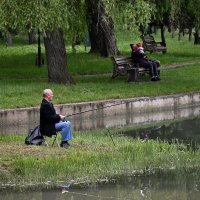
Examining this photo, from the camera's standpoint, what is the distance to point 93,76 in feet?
101

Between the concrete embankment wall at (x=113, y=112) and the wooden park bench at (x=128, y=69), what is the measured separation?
271 cm

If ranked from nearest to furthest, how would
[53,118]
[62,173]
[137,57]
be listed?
1. [62,173]
2. [53,118]
3. [137,57]

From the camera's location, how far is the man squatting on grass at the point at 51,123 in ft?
53.5

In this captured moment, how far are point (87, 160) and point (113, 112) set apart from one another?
9.21 meters

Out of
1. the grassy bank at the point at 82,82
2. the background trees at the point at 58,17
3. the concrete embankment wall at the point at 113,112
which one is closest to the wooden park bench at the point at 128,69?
the grassy bank at the point at 82,82

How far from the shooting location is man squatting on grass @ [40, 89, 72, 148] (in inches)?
642

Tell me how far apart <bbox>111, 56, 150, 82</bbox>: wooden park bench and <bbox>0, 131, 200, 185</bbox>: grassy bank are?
11.3 m

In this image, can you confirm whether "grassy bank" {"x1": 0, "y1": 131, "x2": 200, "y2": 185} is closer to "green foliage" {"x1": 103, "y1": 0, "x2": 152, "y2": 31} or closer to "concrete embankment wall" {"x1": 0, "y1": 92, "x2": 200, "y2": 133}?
"concrete embankment wall" {"x1": 0, "y1": 92, "x2": 200, "y2": 133}

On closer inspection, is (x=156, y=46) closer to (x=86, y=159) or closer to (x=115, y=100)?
(x=115, y=100)

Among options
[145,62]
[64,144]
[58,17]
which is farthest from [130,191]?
[145,62]

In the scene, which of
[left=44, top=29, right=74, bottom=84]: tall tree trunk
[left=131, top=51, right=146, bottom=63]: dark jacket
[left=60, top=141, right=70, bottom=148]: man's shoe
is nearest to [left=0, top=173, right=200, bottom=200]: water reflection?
[left=60, top=141, right=70, bottom=148]: man's shoe

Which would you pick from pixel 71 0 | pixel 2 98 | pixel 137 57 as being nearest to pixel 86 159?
pixel 2 98

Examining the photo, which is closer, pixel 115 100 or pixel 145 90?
pixel 115 100

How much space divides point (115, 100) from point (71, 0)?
155 inches
